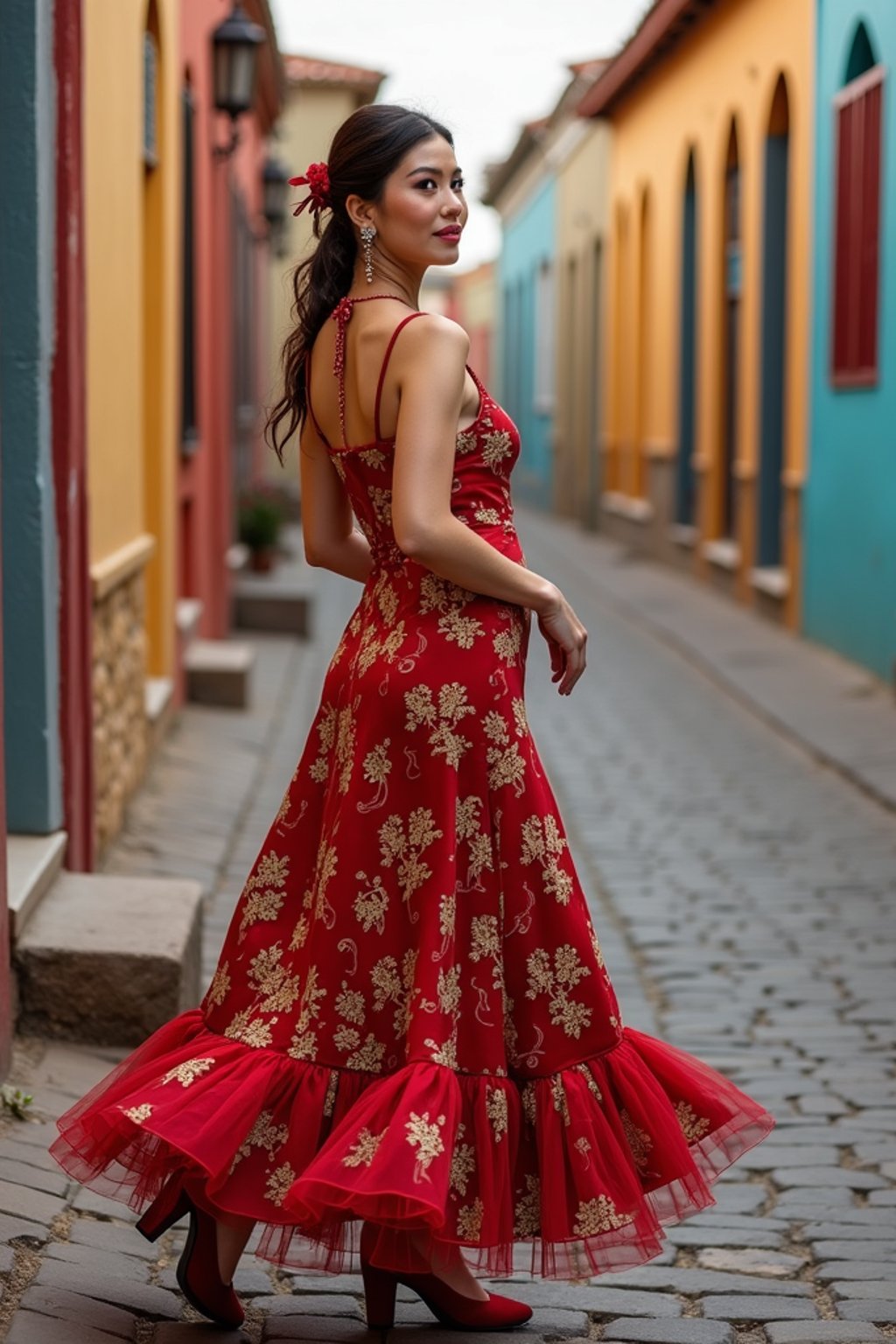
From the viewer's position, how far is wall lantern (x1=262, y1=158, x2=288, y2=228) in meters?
19.7

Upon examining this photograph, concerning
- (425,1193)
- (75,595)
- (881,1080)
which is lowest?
(881,1080)

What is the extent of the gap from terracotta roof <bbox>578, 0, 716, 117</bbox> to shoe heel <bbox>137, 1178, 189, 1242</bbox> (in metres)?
16.7

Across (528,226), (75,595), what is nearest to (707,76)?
(75,595)

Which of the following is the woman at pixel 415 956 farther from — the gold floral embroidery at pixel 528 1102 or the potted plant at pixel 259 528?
the potted plant at pixel 259 528

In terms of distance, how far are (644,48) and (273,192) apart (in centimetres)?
416

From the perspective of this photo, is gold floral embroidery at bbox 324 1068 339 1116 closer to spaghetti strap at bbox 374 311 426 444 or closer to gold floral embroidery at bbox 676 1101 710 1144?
gold floral embroidery at bbox 676 1101 710 1144

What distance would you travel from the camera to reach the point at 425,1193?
298cm

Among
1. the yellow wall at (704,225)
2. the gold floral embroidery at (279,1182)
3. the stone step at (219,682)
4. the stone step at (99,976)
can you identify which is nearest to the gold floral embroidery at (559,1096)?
the gold floral embroidery at (279,1182)

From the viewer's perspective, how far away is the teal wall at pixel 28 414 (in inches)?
203

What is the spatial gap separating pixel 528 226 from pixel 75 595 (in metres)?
33.8

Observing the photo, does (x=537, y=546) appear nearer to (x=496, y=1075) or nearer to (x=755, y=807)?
(x=755, y=807)

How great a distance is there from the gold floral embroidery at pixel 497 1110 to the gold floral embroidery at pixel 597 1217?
166 mm

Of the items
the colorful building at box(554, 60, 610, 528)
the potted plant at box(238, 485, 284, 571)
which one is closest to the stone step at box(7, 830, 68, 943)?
the potted plant at box(238, 485, 284, 571)

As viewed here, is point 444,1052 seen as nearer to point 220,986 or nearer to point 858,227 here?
point 220,986
